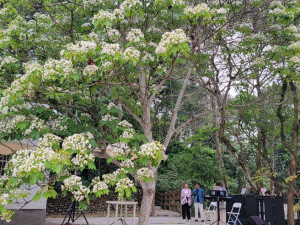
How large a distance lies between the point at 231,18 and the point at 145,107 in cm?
316

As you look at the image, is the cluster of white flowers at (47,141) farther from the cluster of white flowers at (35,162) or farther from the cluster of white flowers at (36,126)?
the cluster of white flowers at (35,162)

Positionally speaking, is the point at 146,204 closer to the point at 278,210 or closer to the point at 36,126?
the point at 36,126

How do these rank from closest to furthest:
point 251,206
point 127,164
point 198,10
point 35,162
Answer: point 35,162, point 127,164, point 198,10, point 251,206

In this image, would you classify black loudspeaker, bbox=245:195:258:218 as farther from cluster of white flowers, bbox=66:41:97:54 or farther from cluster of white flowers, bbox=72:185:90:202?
cluster of white flowers, bbox=66:41:97:54

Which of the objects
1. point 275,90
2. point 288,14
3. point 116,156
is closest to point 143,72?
point 116,156

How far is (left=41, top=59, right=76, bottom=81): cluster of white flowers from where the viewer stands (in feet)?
15.6

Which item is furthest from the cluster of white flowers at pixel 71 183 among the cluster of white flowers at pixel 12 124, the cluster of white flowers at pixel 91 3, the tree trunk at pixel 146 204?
the cluster of white flowers at pixel 91 3

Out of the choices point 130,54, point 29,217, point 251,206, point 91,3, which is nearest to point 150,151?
point 130,54

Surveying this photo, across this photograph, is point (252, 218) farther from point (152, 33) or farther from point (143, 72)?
point (152, 33)

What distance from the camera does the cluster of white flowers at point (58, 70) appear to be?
15.6ft

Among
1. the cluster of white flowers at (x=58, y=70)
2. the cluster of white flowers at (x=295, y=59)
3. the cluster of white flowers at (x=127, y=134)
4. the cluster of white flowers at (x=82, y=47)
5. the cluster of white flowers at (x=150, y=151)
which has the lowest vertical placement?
the cluster of white flowers at (x=150, y=151)

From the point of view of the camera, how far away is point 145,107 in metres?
6.09

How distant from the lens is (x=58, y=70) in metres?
4.85

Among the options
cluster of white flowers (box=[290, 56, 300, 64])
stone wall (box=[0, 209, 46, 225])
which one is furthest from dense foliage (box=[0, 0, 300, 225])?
stone wall (box=[0, 209, 46, 225])
